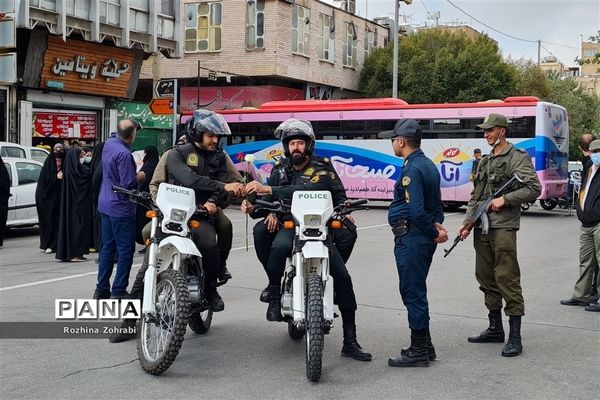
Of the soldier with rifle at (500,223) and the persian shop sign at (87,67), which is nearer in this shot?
the soldier with rifle at (500,223)

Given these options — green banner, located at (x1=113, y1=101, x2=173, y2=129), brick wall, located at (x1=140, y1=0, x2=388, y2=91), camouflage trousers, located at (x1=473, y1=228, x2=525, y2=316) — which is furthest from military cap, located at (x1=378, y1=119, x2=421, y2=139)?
brick wall, located at (x1=140, y1=0, x2=388, y2=91)

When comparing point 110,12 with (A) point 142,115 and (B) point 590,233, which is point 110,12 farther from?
(B) point 590,233

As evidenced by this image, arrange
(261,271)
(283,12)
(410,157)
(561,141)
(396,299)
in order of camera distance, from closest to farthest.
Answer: (410,157) → (396,299) → (261,271) → (561,141) → (283,12)

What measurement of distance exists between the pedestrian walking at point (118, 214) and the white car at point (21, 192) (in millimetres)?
7913

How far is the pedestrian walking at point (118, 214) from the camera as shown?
716 centimetres

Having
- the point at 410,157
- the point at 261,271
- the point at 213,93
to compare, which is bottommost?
the point at 261,271

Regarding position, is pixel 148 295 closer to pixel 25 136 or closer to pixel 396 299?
pixel 396 299

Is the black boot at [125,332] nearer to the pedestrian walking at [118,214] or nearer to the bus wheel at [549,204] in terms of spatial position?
the pedestrian walking at [118,214]

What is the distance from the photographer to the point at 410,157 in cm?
584

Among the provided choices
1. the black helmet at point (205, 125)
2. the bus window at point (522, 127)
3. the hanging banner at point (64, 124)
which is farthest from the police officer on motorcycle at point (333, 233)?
the hanging banner at point (64, 124)

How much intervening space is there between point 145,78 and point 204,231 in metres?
33.3

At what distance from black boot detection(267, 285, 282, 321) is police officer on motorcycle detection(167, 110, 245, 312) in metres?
0.51

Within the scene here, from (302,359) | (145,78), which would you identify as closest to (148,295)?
(302,359)

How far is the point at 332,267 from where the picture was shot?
582cm
